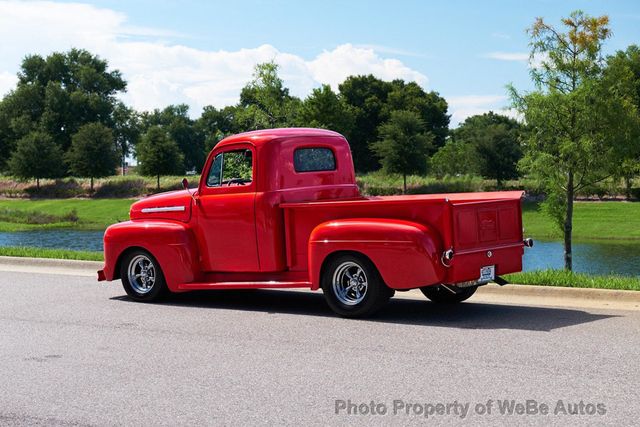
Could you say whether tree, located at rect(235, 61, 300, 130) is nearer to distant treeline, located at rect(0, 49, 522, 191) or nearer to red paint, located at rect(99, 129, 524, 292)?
distant treeline, located at rect(0, 49, 522, 191)

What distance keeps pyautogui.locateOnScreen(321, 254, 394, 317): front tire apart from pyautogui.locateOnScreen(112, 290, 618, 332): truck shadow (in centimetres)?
23

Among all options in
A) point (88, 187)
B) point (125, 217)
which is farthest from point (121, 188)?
point (125, 217)

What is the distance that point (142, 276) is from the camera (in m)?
12.1

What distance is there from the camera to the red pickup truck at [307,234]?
952 cm

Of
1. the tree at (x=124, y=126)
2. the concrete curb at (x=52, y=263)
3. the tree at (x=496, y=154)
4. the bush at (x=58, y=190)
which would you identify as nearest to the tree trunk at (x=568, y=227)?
the concrete curb at (x=52, y=263)

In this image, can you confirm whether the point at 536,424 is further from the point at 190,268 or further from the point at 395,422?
the point at 190,268

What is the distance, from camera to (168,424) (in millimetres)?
5922

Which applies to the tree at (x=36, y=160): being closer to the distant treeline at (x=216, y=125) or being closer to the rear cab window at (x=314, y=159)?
the distant treeline at (x=216, y=125)

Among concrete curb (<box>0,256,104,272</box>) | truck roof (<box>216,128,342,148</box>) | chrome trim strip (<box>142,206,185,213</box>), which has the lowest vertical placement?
concrete curb (<box>0,256,104,272</box>)

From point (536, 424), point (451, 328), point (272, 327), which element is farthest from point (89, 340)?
point (536, 424)

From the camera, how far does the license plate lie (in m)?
9.88

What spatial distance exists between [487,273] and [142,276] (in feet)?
15.7

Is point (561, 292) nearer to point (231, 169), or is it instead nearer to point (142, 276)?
point (231, 169)

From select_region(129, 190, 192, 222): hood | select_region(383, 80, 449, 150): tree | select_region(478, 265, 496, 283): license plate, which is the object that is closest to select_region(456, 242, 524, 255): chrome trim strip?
select_region(478, 265, 496, 283): license plate
